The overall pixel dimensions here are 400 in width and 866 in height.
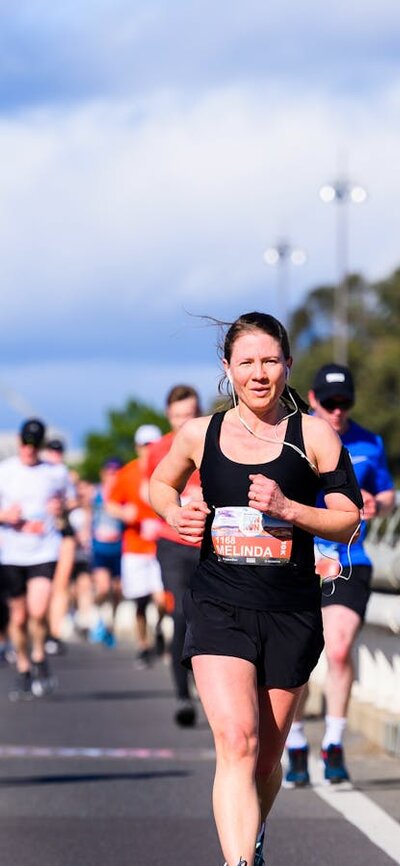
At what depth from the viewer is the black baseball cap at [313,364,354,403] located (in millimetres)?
10602

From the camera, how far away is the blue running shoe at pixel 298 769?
411 inches

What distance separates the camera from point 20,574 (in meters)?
17.2

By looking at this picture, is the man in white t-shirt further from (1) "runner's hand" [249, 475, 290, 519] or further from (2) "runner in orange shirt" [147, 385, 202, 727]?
(1) "runner's hand" [249, 475, 290, 519]

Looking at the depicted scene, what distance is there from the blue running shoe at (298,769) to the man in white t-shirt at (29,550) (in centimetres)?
661

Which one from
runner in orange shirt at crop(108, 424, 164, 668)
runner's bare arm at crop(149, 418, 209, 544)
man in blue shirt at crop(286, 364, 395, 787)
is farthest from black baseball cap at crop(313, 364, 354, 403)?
runner in orange shirt at crop(108, 424, 164, 668)

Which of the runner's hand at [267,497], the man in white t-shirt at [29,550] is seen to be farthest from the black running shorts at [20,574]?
the runner's hand at [267,497]

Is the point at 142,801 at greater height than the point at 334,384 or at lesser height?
lesser

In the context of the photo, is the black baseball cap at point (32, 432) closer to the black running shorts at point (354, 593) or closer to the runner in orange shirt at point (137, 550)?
the runner in orange shirt at point (137, 550)

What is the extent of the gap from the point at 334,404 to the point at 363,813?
214cm

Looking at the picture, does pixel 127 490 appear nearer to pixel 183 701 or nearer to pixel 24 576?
pixel 24 576

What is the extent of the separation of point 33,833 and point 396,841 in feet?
4.98

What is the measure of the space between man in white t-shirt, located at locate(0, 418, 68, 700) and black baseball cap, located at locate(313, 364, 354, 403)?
20.9ft

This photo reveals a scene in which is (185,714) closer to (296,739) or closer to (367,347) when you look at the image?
(296,739)

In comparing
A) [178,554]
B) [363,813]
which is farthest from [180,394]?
[363,813]
